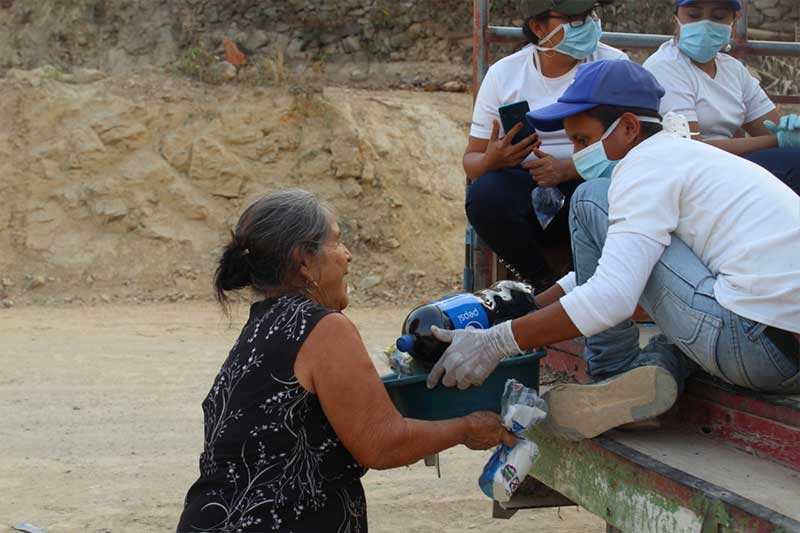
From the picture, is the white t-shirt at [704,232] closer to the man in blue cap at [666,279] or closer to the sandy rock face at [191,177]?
the man in blue cap at [666,279]

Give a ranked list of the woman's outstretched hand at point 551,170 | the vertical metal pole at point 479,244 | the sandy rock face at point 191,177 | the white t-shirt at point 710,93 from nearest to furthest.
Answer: the woman's outstretched hand at point 551,170
the white t-shirt at point 710,93
the vertical metal pole at point 479,244
the sandy rock face at point 191,177

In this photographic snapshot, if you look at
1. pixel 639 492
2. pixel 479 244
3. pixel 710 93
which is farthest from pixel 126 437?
pixel 639 492

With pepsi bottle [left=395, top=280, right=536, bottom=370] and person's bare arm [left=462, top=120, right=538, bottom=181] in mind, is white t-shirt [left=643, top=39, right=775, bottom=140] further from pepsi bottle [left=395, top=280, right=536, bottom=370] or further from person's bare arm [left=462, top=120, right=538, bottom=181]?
pepsi bottle [left=395, top=280, right=536, bottom=370]

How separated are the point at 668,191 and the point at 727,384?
59 cm

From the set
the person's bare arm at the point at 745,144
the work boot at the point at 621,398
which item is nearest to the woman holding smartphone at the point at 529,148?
the person's bare arm at the point at 745,144

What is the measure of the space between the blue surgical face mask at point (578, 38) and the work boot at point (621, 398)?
71.5 inches

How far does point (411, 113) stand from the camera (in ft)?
40.1

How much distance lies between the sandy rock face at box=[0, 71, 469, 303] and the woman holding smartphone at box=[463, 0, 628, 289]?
6328 millimetres

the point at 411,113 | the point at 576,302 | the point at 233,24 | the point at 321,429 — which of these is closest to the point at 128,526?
the point at 321,429

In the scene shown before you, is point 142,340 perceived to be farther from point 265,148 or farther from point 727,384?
point 727,384

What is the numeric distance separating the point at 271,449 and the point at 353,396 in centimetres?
26

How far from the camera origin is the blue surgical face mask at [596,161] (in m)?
3.04

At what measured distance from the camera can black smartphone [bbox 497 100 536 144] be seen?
4.06m

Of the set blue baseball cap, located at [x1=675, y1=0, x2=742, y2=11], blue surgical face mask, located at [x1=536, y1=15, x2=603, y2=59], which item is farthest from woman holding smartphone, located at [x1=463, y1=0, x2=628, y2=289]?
blue baseball cap, located at [x1=675, y1=0, x2=742, y2=11]
